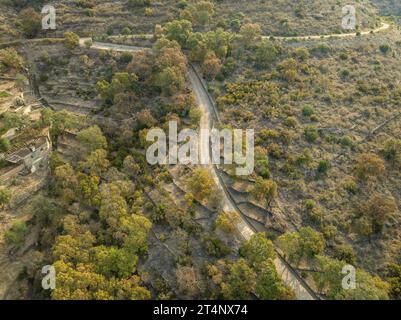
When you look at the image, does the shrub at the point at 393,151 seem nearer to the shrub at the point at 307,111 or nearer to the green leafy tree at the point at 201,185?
the shrub at the point at 307,111

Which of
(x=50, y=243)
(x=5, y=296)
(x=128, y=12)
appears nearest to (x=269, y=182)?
(x=50, y=243)

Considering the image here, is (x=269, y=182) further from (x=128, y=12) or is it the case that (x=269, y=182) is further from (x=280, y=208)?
(x=128, y=12)

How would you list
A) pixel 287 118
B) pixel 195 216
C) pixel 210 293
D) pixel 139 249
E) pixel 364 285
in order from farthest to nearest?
1. pixel 287 118
2. pixel 195 216
3. pixel 139 249
4. pixel 210 293
5. pixel 364 285

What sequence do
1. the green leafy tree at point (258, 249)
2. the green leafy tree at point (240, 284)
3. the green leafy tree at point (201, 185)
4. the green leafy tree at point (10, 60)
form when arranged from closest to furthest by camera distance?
the green leafy tree at point (240, 284), the green leafy tree at point (258, 249), the green leafy tree at point (201, 185), the green leafy tree at point (10, 60)

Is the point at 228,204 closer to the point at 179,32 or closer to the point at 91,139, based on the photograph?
the point at 91,139

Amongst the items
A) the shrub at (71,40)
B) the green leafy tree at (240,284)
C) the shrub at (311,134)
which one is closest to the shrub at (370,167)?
the shrub at (311,134)

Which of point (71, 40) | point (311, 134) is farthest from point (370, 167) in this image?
point (71, 40)

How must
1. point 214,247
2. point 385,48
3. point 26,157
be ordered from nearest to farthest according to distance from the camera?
point 214,247 → point 26,157 → point 385,48

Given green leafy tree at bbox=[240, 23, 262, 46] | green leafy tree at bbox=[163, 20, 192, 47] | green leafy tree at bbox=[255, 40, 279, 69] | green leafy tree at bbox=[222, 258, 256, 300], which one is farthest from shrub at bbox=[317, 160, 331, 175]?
green leafy tree at bbox=[163, 20, 192, 47]

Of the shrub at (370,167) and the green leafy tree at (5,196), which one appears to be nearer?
the green leafy tree at (5,196)

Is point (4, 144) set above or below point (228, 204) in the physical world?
above

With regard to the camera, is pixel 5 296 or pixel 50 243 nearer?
pixel 5 296
